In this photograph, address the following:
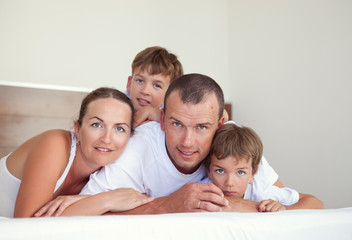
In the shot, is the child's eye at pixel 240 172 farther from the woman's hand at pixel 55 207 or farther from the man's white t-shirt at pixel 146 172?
the woman's hand at pixel 55 207

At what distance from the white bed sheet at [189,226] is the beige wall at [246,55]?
1.79 metres

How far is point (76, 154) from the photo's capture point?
152 cm

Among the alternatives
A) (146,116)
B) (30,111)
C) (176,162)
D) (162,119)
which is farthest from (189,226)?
(30,111)

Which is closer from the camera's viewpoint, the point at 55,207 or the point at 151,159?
the point at 55,207

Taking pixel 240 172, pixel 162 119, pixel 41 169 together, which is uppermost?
pixel 162 119

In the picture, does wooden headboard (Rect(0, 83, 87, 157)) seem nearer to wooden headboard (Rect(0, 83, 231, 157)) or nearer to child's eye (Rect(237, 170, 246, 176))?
wooden headboard (Rect(0, 83, 231, 157))

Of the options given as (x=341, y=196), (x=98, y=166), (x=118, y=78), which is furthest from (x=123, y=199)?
(x=118, y=78)

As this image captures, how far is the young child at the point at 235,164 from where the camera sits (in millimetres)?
1511

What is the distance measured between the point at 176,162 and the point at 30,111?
2.07 meters

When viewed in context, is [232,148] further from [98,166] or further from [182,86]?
[98,166]

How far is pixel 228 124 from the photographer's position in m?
1.62

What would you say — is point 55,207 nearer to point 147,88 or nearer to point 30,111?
point 147,88

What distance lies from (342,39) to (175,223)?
243 cm

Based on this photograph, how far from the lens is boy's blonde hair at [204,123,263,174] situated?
150 cm
